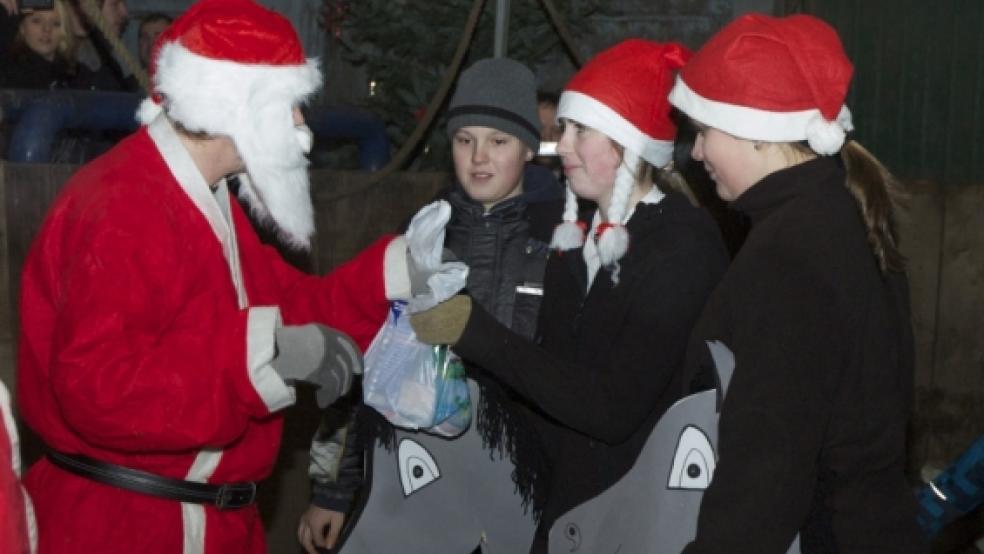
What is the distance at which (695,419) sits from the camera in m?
2.84

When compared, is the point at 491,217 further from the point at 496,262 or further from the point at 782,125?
the point at 782,125

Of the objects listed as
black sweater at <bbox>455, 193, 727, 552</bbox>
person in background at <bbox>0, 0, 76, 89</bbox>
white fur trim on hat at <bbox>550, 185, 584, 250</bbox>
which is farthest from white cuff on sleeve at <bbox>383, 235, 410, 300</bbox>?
person in background at <bbox>0, 0, 76, 89</bbox>

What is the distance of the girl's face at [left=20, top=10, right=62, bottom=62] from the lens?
624 cm

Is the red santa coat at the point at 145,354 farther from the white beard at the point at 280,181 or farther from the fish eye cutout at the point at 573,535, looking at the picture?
the fish eye cutout at the point at 573,535

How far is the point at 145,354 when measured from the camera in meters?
2.85

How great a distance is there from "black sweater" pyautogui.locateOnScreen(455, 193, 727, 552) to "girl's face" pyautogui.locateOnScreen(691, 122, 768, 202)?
1.18 ft

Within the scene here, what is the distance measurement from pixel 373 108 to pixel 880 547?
5.51m

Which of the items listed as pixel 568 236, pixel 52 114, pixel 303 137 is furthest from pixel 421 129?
pixel 303 137

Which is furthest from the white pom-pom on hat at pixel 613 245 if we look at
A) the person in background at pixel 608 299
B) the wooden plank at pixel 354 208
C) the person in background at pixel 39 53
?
the person in background at pixel 39 53

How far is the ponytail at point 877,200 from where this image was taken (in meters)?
2.69

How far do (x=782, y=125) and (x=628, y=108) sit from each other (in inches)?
30.0

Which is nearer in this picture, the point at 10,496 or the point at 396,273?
the point at 10,496

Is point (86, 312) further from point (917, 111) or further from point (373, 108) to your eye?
point (917, 111)

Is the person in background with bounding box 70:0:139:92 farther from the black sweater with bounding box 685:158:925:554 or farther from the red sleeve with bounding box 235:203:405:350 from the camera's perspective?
the black sweater with bounding box 685:158:925:554
